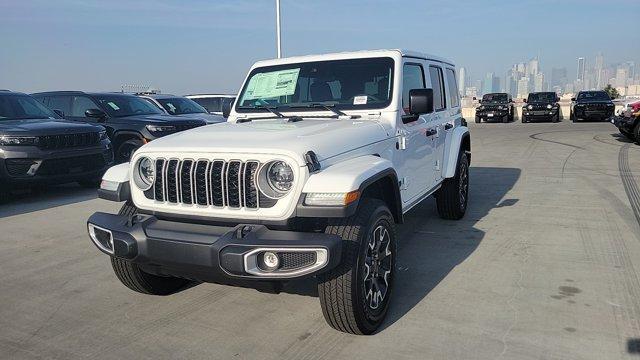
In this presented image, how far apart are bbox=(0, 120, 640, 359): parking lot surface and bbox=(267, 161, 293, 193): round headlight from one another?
40.5 inches

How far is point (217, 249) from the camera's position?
281cm

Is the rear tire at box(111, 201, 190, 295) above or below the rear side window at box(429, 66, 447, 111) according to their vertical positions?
below

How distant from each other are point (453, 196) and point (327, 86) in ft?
7.71

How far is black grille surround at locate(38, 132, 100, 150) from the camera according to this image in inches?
299

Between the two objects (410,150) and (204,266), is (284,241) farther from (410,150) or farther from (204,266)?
(410,150)

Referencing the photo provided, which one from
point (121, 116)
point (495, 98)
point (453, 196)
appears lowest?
point (453, 196)

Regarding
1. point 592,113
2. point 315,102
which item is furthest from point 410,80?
point 592,113

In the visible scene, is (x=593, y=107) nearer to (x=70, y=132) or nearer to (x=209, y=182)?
(x=70, y=132)

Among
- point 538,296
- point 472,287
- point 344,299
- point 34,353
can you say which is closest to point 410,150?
point 472,287

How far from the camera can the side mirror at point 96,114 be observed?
9804 mm

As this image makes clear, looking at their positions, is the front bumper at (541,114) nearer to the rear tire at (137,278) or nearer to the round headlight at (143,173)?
the rear tire at (137,278)

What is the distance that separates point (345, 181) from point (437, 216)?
3.78 m

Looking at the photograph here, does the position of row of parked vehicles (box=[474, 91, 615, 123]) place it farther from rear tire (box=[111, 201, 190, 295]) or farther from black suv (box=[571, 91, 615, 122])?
rear tire (box=[111, 201, 190, 295])

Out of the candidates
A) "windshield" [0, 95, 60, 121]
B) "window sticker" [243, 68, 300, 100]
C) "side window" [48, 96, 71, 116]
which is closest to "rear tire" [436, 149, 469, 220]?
"window sticker" [243, 68, 300, 100]
